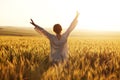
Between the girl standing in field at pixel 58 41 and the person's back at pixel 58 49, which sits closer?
the girl standing in field at pixel 58 41

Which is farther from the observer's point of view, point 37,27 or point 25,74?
point 37,27

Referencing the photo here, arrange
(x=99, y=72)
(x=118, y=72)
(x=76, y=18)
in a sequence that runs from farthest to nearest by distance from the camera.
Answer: (x=76, y=18), (x=118, y=72), (x=99, y=72)

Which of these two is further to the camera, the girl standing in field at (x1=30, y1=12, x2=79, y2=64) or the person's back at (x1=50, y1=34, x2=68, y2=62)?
the person's back at (x1=50, y1=34, x2=68, y2=62)

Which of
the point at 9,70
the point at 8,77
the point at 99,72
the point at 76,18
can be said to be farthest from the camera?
the point at 76,18

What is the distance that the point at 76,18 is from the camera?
7.55 metres

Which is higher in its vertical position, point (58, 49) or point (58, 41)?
point (58, 41)

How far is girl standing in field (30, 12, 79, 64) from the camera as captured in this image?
7547 mm

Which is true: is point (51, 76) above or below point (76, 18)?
below

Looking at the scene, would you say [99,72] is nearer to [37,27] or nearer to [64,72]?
[64,72]

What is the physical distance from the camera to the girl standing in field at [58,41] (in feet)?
24.8

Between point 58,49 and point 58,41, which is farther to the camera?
point 58,49

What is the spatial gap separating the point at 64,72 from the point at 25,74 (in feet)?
2.20

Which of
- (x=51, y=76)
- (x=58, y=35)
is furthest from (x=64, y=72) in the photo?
(x=58, y=35)

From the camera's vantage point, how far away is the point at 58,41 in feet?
25.3
